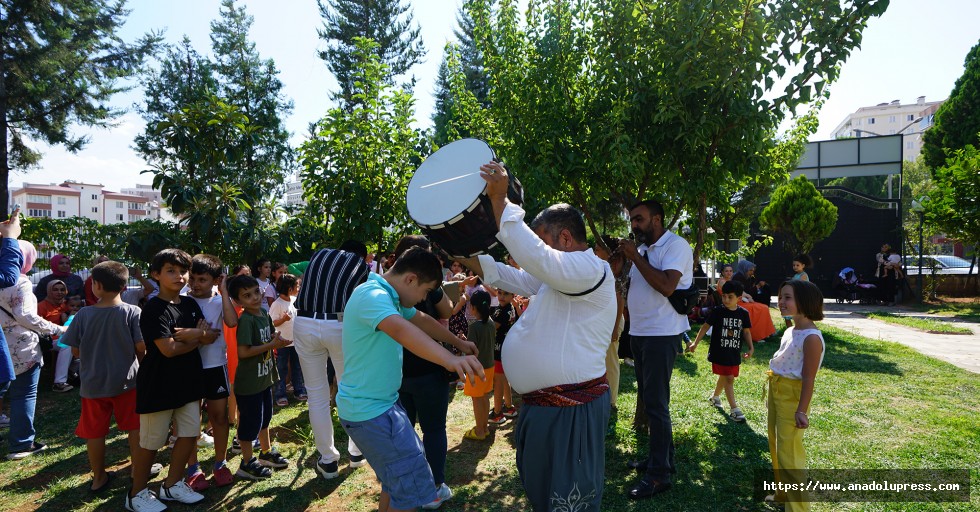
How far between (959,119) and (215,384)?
34.2 meters

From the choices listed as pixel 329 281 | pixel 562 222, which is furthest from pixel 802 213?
pixel 562 222

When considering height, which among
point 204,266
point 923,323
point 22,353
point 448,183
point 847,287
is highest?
point 448,183

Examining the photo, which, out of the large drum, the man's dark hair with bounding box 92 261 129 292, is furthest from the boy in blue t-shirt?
the man's dark hair with bounding box 92 261 129 292

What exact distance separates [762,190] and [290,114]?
1955 centimetres

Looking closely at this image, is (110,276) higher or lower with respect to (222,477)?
higher

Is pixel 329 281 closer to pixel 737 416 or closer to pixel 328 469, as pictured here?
pixel 328 469

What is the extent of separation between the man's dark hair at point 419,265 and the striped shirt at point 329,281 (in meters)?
1.65

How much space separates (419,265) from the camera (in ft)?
9.59

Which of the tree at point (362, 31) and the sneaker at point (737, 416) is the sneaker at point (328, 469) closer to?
the sneaker at point (737, 416)

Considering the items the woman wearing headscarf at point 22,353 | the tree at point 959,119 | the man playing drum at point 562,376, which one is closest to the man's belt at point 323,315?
the man playing drum at point 562,376

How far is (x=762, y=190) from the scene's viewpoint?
728 inches

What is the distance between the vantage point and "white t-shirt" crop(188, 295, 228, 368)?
433cm

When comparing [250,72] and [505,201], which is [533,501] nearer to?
[505,201]

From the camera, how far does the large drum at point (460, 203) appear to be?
9.02 feet
